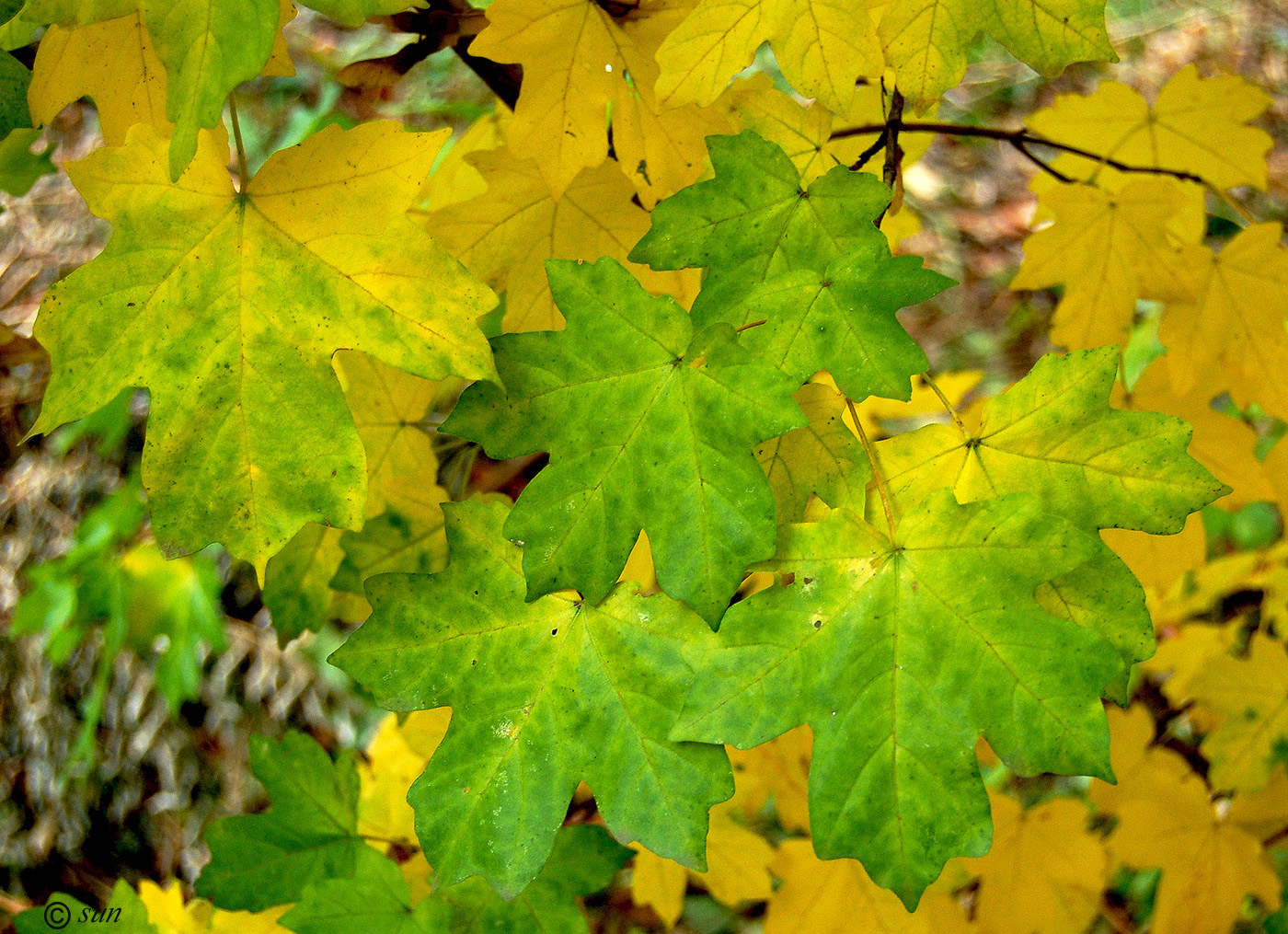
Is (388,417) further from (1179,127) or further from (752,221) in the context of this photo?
(1179,127)

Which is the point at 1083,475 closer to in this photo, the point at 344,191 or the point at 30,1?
the point at 344,191

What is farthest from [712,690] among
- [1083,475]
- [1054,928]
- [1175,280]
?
[1054,928]

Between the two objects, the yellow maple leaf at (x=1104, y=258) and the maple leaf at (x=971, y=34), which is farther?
the yellow maple leaf at (x=1104, y=258)

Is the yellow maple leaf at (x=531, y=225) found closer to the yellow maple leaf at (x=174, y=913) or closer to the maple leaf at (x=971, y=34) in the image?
the maple leaf at (x=971, y=34)

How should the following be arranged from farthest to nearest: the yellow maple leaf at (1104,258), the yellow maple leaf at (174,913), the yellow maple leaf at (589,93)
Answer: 1. the yellow maple leaf at (174,913)
2. the yellow maple leaf at (1104,258)
3. the yellow maple leaf at (589,93)

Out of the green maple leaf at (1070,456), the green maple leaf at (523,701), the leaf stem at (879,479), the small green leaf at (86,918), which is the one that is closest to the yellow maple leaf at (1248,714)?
the green maple leaf at (1070,456)

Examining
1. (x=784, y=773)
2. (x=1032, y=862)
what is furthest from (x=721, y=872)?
(x=1032, y=862)

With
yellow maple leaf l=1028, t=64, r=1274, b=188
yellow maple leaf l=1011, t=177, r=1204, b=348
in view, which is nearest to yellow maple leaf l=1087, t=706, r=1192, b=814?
yellow maple leaf l=1011, t=177, r=1204, b=348
